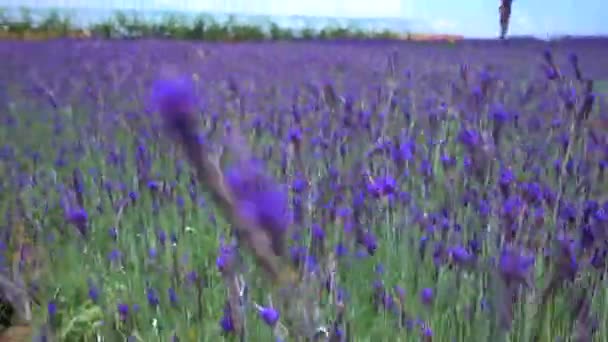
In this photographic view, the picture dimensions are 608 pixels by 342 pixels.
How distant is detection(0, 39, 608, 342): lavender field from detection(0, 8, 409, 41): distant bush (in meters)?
5.84

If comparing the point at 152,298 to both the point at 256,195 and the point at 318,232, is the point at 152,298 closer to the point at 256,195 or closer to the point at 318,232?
the point at 318,232

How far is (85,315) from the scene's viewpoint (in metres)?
1.48

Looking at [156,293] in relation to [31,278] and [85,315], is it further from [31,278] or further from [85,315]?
[31,278]

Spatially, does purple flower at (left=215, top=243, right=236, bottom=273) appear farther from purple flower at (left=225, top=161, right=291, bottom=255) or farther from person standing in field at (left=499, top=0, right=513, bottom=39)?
person standing in field at (left=499, top=0, right=513, bottom=39)

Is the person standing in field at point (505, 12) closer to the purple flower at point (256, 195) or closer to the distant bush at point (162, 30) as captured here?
the distant bush at point (162, 30)

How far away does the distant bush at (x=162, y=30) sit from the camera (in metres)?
8.92

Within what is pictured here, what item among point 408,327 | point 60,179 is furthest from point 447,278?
point 60,179

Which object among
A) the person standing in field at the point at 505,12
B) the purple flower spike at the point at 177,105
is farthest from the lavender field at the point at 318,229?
the person standing in field at the point at 505,12

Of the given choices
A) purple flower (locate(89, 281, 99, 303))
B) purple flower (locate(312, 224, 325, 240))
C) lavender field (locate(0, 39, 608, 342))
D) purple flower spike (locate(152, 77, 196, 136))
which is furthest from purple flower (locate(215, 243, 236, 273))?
purple flower spike (locate(152, 77, 196, 136))

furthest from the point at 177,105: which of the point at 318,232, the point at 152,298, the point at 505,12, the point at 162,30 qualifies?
the point at 162,30

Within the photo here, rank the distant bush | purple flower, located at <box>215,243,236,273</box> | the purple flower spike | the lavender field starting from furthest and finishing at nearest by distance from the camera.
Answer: the distant bush < purple flower, located at <box>215,243,236,273</box> < the lavender field < the purple flower spike

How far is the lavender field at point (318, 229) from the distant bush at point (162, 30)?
19.2 ft

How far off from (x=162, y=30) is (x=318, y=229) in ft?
32.0

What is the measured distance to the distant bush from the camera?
29.3 feet
